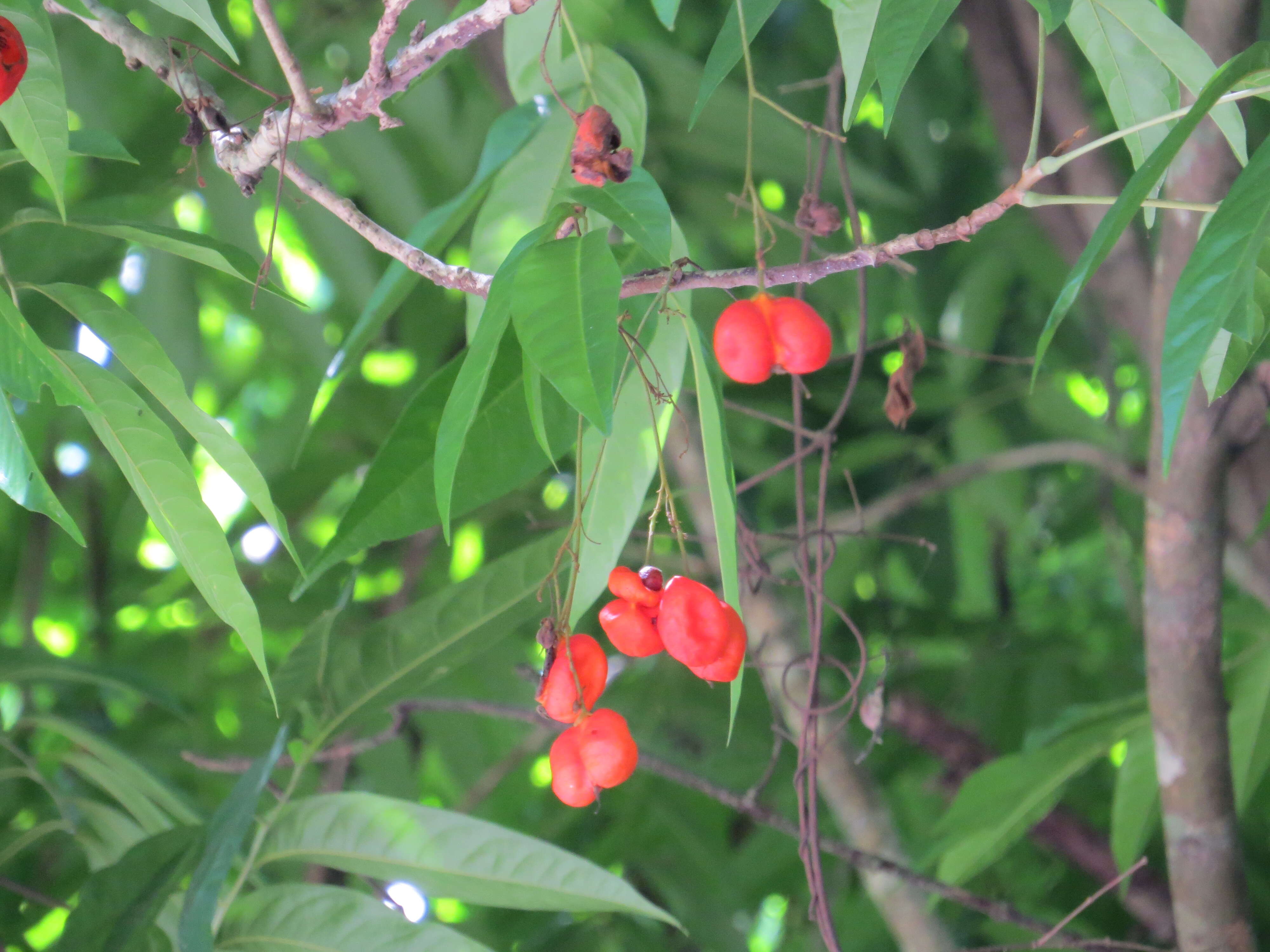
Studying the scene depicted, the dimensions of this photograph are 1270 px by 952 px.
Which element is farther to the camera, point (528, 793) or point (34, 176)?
point (528, 793)

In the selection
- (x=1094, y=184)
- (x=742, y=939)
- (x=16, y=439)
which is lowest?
(x=742, y=939)

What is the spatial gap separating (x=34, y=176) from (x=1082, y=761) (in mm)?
1255

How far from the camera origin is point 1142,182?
381 millimetres

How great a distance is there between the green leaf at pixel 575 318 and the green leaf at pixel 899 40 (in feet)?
0.48

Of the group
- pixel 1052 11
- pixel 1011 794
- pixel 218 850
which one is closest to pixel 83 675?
pixel 218 850

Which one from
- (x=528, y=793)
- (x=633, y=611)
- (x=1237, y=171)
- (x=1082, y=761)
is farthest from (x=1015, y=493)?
(x=633, y=611)

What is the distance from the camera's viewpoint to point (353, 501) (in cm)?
55

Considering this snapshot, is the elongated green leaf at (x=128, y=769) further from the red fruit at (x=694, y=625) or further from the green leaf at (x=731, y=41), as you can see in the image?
the green leaf at (x=731, y=41)

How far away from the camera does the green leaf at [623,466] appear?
656 millimetres

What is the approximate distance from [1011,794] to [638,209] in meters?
0.77

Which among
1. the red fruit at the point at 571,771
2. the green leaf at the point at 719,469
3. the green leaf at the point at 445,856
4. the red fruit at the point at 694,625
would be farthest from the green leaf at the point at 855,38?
the green leaf at the point at 445,856

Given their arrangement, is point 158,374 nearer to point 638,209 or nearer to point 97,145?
point 97,145

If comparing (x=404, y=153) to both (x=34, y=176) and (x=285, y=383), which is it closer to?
(x=34, y=176)

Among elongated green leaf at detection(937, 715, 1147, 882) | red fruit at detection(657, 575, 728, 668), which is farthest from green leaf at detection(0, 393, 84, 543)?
elongated green leaf at detection(937, 715, 1147, 882)
